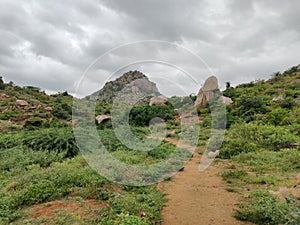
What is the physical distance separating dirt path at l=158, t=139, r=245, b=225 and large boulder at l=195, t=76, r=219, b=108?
14.1m

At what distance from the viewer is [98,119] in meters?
18.0

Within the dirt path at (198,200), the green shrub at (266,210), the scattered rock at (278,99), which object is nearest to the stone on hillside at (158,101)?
the scattered rock at (278,99)

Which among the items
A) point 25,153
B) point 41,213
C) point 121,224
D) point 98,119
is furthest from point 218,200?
point 98,119

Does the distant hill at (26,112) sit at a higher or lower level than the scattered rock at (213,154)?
higher

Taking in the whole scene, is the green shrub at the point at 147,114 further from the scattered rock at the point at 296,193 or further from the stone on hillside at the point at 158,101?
the scattered rock at the point at 296,193

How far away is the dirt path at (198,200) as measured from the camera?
4242mm

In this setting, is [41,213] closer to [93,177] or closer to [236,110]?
[93,177]

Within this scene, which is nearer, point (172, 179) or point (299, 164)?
point (172, 179)

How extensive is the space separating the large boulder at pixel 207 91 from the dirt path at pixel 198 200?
14.1m

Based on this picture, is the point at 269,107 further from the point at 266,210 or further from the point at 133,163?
the point at 266,210

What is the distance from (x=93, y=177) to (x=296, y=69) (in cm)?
2891

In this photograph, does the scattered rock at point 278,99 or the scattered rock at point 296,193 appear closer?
the scattered rock at point 296,193

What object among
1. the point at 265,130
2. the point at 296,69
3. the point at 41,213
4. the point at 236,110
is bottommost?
the point at 41,213

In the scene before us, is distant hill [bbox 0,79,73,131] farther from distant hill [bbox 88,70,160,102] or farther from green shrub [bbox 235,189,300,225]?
green shrub [bbox 235,189,300,225]
